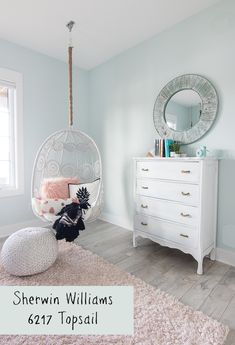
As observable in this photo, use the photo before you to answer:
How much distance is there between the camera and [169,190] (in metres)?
2.17

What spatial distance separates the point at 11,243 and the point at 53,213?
1.54 ft

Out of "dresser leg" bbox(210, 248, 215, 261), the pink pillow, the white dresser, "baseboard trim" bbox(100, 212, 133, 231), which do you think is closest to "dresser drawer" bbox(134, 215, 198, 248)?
the white dresser

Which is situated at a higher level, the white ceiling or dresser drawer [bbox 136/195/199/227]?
the white ceiling

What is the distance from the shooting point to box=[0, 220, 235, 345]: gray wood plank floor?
1544 mm

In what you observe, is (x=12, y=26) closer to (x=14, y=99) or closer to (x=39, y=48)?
(x=39, y=48)

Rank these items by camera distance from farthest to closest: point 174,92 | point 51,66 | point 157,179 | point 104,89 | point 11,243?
point 104,89 → point 51,66 → point 174,92 → point 157,179 → point 11,243

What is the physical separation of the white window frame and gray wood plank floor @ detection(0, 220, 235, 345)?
1176 mm

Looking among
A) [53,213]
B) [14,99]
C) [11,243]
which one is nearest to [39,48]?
[14,99]

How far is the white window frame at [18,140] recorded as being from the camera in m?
2.86

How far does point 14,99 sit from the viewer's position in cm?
291

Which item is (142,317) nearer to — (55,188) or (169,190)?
(169,190)

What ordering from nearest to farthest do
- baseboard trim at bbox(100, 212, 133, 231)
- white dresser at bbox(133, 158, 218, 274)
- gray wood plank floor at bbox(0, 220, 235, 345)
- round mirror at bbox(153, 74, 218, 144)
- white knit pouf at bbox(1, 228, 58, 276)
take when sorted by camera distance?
gray wood plank floor at bbox(0, 220, 235, 345), white knit pouf at bbox(1, 228, 58, 276), white dresser at bbox(133, 158, 218, 274), round mirror at bbox(153, 74, 218, 144), baseboard trim at bbox(100, 212, 133, 231)

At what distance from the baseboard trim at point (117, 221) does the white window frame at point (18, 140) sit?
4.45ft

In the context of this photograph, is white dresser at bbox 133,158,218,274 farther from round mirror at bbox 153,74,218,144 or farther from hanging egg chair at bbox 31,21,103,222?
hanging egg chair at bbox 31,21,103,222
